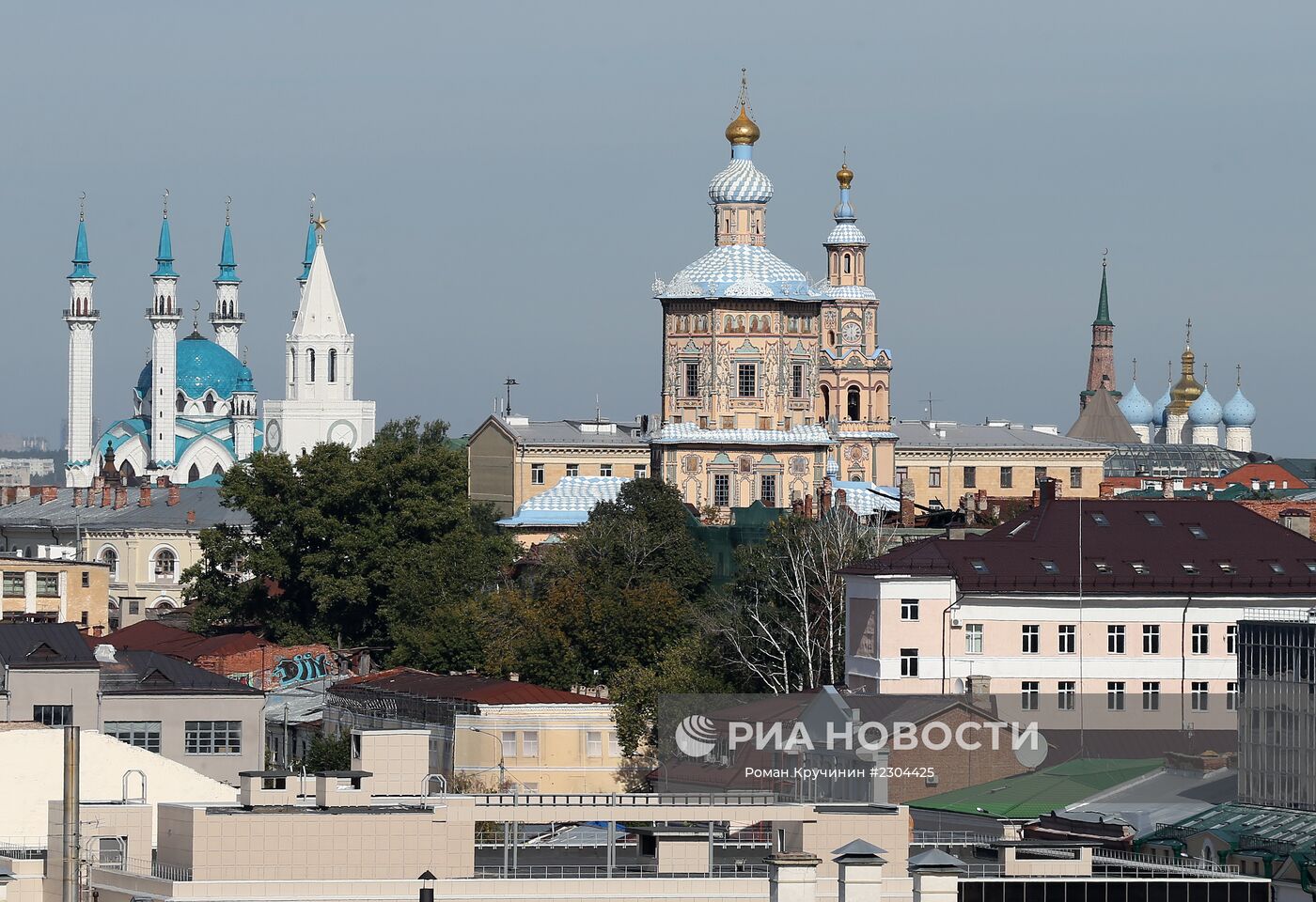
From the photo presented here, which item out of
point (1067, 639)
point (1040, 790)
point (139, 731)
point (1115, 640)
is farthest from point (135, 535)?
point (1040, 790)

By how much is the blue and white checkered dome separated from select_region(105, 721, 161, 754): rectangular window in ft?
164

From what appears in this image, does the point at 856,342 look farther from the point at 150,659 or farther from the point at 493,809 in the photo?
the point at 493,809

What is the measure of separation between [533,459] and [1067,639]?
60076mm

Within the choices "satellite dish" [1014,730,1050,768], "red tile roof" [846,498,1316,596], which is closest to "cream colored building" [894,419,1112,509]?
"red tile roof" [846,498,1316,596]

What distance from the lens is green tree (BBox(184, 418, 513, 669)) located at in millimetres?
100688

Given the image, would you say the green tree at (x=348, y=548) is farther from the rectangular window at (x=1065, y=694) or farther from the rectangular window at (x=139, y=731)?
the rectangular window at (x=139, y=731)

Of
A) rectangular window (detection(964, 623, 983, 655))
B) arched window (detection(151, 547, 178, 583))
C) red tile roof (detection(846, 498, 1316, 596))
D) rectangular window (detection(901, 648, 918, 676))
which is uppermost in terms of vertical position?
arched window (detection(151, 547, 178, 583))

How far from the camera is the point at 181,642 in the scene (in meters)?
96.8

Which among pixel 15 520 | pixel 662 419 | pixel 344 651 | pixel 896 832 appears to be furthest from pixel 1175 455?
pixel 896 832

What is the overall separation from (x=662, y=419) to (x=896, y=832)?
6759 cm

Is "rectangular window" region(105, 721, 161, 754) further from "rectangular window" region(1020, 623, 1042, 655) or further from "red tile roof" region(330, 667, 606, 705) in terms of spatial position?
"rectangular window" region(1020, 623, 1042, 655)

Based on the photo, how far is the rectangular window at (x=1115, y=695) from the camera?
72.7 m

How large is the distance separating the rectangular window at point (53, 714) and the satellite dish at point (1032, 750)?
16.7 m

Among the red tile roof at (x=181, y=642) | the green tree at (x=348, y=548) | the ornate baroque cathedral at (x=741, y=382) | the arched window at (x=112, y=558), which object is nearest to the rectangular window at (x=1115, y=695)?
the red tile roof at (x=181, y=642)
